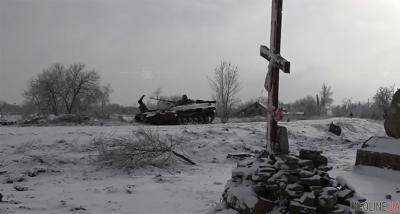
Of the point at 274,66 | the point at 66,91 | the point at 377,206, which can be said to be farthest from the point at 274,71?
the point at 66,91

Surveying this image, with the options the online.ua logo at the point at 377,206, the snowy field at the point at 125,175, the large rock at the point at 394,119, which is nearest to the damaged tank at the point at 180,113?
the snowy field at the point at 125,175

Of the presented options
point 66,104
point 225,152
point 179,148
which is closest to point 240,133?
point 225,152

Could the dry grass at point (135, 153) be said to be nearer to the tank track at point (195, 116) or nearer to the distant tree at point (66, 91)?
the tank track at point (195, 116)

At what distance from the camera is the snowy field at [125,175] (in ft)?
27.9

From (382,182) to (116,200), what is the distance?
4.97 meters

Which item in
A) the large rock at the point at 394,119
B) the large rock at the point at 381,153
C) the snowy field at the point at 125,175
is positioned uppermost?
the large rock at the point at 394,119

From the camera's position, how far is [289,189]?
6.23 metres

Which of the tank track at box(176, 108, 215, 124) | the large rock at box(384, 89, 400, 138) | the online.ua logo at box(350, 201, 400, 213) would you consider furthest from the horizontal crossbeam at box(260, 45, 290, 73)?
the tank track at box(176, 108, 215, 124)

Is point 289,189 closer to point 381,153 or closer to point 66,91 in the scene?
point 381,153

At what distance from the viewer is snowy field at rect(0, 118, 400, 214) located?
8.52 metres

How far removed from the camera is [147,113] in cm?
2459

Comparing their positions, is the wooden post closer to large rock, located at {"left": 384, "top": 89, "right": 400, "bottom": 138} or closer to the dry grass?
large rock, located at {"left": 384, "top": 89, "right": 400, "bottom": 138}

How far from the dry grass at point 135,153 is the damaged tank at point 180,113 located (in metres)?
9.82

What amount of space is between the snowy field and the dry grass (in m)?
0.26
